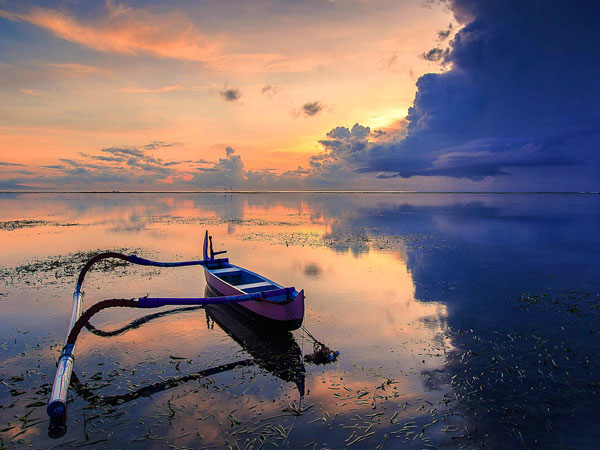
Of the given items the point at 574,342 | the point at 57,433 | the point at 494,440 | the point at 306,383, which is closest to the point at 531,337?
the point at 574,342

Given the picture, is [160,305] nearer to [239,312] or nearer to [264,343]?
[264,343]

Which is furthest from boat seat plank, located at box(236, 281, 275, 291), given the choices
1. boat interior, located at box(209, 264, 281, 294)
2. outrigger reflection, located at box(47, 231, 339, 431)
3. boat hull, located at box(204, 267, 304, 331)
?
boat interior, located at box(209, 264, 281, 294)

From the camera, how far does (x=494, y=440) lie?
8336 millimetres

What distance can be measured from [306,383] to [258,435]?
8.77ft

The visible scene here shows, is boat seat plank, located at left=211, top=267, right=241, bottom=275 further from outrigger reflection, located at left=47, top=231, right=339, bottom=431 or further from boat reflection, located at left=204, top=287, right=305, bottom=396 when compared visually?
boat reflection, located at left=204, top=287, right=305, bottom=396

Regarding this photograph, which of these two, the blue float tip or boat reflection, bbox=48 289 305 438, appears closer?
the blue float tip

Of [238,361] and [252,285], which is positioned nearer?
[238,361]

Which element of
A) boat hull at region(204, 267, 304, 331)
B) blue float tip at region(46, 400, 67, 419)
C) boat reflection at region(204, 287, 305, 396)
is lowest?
boat reflection at region(204, 287, 305, 396)

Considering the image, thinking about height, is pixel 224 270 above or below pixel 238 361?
above

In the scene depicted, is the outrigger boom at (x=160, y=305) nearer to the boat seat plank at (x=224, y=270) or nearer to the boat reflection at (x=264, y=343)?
the boat reflection at (x=264, y=343)

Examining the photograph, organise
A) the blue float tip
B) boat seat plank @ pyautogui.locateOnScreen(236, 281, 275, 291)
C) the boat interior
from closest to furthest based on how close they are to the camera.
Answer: the blue float tip → boat seat plank @ pyautogui.locateOnScreen(236, 281, 275, 291) → the boat interior

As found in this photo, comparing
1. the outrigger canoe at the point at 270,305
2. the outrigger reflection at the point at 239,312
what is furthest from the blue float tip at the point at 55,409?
the outrigger canoe at the point at 270,305

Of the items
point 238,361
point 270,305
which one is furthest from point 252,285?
point 238,361

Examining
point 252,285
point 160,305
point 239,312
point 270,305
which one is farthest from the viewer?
point 252,285
